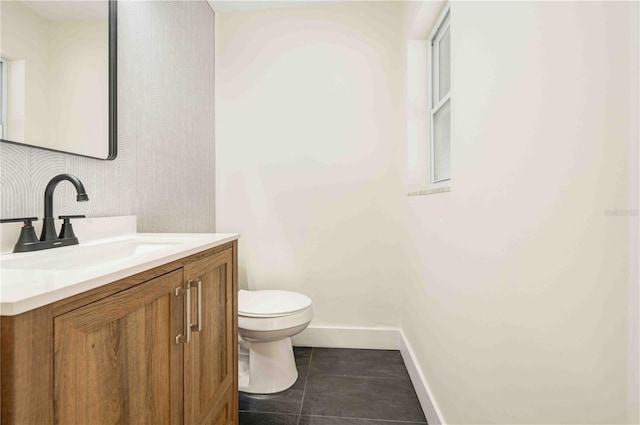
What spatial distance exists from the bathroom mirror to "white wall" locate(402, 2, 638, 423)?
136 centimetres

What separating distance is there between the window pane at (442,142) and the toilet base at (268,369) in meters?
1.29

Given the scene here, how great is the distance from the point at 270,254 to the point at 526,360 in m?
1.78

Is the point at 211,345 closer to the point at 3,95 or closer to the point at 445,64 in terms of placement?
the point at 3,95

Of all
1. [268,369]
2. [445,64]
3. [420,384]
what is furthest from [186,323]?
[445,64]

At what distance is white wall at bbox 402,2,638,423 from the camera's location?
49cm

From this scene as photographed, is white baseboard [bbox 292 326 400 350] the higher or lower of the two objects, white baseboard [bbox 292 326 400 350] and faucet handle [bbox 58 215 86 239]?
the lower

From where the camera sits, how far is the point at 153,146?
5.22 feet

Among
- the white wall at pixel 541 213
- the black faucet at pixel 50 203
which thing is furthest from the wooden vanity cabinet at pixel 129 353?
the white wall at pixel 541 213

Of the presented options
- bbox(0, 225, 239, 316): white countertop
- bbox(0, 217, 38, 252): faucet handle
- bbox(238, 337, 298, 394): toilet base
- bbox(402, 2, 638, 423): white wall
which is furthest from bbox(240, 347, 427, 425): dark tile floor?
bbox(0, 217, 38, 252): faucet handle

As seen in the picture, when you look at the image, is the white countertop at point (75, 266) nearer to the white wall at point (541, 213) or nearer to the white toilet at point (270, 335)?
the white toilet at point (270, 335)

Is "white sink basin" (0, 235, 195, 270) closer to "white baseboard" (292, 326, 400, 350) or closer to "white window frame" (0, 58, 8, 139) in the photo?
"white window frame" (0, 58, 8, 139)

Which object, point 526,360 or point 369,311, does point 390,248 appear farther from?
point 526,360

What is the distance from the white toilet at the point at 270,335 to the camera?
1.63 meters

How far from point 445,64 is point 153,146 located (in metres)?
1.60
